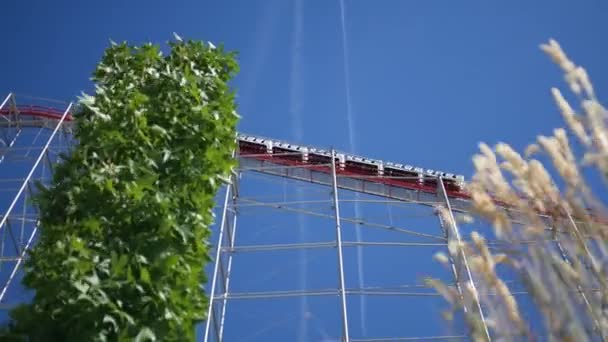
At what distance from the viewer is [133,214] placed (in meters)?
3.50

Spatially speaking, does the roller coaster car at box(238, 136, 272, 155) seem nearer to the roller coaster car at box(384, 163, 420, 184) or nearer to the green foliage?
the roller coaster car at box(384, 163, 420, 184)

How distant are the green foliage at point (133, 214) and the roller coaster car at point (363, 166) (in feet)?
47.8

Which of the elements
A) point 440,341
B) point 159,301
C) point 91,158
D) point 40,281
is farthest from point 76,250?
point 440,341

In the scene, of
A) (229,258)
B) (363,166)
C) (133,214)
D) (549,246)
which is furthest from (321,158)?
(549,246)

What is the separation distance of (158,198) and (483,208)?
78.4 inches

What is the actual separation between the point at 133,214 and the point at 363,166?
53.5 ft

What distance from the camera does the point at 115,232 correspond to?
11.3ft

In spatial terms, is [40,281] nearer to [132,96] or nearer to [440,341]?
[132,96]

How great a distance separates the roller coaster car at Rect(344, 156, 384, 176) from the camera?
19.5 metres

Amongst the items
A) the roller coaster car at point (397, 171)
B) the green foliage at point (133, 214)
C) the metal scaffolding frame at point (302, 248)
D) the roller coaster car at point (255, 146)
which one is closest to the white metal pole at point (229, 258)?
the metal scaffolding frame at point (302, 248)

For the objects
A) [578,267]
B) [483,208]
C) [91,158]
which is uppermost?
[91,158]

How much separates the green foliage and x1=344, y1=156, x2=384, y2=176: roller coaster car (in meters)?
14.6

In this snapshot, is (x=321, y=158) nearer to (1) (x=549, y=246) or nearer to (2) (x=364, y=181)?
(2) (x=364, y=181)

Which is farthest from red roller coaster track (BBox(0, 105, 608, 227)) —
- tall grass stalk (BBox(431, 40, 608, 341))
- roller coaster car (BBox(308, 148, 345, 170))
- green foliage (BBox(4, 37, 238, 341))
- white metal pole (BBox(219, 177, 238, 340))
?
tall grass stalk (BBox(431, 40, 608, 341))
